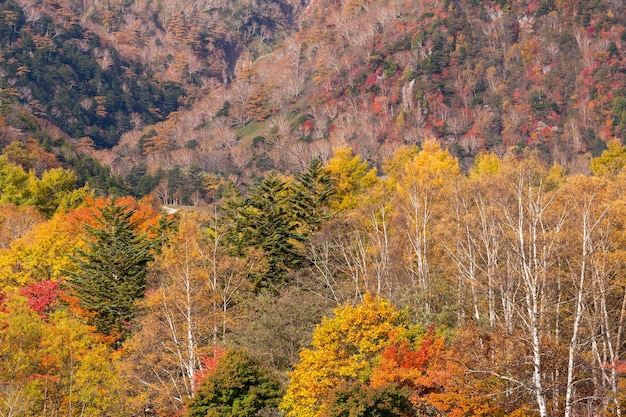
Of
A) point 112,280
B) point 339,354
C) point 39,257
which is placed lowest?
point 339,354

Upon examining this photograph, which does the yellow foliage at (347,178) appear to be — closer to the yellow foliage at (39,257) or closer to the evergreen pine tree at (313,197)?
the evergreen pine tree at (313,197)

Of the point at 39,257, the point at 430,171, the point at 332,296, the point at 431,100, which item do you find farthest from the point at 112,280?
the point at 431,100

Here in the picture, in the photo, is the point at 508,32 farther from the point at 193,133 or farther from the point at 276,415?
the point at 276,415

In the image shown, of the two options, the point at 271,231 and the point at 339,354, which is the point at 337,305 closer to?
the point at 271,231

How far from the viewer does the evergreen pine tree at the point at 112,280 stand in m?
40.6

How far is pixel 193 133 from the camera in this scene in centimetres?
18025

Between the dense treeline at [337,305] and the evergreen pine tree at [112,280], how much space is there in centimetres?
13

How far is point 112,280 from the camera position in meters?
41.7

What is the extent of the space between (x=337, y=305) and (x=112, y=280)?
13455 mm

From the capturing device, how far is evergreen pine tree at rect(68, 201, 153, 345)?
40562 millimetres

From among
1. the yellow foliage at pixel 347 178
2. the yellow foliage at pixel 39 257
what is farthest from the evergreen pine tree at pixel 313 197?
the yellow foliage at pixel 39 257

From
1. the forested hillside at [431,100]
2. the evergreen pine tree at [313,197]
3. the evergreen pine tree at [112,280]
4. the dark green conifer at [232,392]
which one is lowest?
the dark green conifer at [232,392]

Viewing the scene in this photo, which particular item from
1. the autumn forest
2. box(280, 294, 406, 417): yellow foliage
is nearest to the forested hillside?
the autumn forest

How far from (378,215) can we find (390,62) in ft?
379
